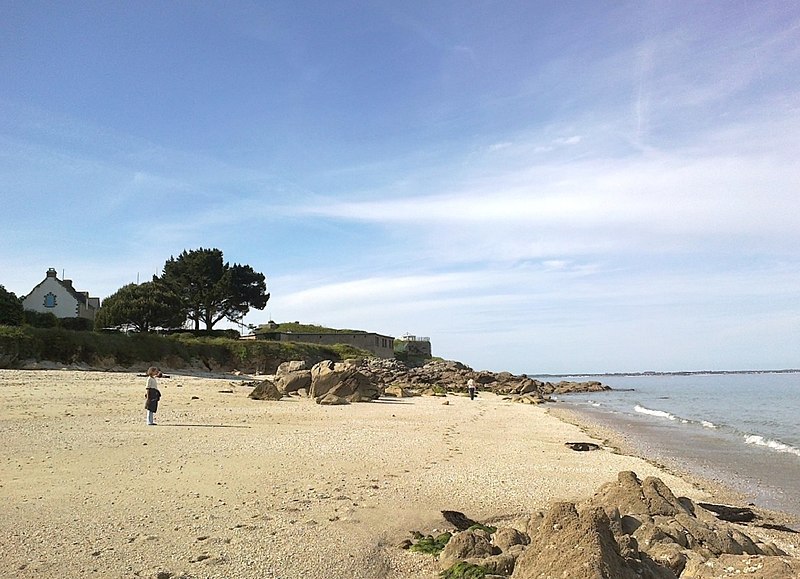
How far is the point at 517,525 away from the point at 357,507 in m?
2.33

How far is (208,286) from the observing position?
63.9 metres

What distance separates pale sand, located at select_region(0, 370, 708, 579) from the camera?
6656mm

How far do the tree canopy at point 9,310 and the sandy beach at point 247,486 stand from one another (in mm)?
21888

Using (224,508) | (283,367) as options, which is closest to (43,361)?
(283,367)

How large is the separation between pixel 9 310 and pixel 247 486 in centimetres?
3741

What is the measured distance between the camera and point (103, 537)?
703cm

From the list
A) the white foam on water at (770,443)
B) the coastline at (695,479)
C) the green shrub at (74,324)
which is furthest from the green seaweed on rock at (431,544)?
the green shrub at (74,324)

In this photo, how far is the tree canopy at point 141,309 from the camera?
51688 millimetres

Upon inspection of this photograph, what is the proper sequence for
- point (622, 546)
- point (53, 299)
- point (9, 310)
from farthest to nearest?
point (53, 299) → point (9, 310) → point (622, 546)

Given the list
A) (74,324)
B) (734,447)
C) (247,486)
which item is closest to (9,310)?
(74,324)

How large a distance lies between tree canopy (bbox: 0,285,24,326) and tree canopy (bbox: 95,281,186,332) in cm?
989

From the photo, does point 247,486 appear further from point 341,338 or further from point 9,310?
point 341,338

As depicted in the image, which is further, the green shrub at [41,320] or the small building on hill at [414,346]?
the small building on hill at [414,346]

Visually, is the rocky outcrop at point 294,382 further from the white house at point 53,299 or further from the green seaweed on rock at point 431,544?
the white house at point 53,299
